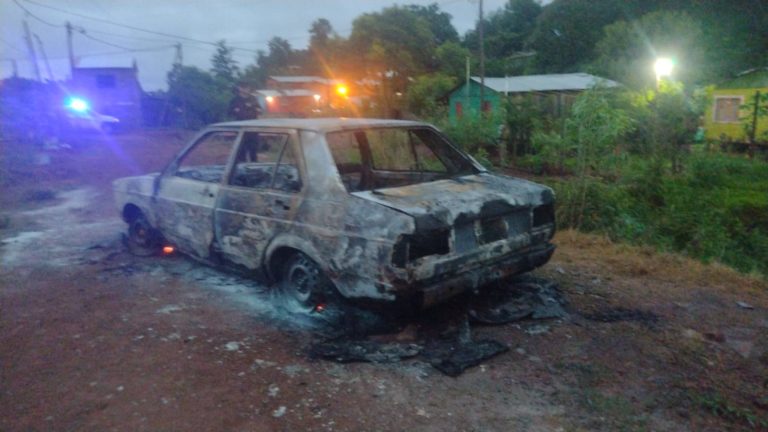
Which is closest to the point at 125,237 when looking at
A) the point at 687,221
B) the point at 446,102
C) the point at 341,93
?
the point at 687,221

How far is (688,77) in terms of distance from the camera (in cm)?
2662

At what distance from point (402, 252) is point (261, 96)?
126ft

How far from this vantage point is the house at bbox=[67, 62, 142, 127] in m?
33.8

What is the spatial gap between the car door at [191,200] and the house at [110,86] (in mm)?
30478

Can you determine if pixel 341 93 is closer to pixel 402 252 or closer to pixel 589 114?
pixel 589 114

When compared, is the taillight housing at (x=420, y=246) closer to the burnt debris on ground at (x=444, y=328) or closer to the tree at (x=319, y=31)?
the burnt debris on ground at (x=444, y=328)

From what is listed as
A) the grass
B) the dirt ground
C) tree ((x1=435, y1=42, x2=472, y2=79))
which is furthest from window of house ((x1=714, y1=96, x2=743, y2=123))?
the dirt ground

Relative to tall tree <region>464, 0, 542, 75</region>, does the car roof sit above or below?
below

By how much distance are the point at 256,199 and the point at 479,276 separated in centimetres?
186

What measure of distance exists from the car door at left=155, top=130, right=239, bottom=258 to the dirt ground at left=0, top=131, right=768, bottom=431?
0.41 metres

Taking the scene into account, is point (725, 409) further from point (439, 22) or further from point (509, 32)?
point (509, 32)

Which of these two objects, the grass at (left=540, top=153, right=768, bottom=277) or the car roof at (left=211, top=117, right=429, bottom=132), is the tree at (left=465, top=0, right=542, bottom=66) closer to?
the grass at (left=540, top=153, right=768, bottom=277)

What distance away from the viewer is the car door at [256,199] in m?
4.46

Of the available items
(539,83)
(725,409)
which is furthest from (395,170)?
(539,83)
